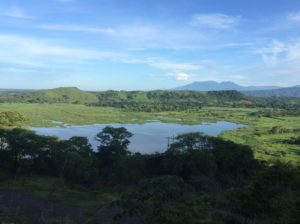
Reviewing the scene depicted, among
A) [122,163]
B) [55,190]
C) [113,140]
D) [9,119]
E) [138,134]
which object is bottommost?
[55,190]

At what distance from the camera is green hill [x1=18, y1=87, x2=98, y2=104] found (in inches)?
5294

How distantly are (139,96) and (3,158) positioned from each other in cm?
12985

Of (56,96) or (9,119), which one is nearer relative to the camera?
(9,119)

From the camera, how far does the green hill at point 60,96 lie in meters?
134

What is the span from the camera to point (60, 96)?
492ft

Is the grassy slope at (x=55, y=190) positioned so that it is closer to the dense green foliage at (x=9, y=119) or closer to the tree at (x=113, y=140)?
the tree at (x=113, y=140)

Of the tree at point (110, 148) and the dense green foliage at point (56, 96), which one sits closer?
the tree at point (110, 148)

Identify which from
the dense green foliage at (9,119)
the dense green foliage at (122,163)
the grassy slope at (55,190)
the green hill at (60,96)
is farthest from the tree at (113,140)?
the green hill at (60,96)

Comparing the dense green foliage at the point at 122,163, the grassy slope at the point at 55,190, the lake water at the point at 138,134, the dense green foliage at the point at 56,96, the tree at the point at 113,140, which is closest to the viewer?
the grassy slope at the point at 55,190

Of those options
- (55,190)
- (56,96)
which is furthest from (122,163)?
(56,96)

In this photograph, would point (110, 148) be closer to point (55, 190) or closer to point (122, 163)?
point (122, 163)

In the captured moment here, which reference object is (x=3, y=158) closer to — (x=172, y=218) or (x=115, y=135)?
(x=115, y=135)

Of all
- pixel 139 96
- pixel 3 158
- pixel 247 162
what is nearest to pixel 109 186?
pixel 3 158

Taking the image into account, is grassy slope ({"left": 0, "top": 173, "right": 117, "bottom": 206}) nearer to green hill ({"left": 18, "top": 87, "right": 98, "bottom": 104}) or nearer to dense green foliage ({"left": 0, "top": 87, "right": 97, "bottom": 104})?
dense green foliage ({"left": 0, "top": 87, "right": 97, "bottom": 104})
